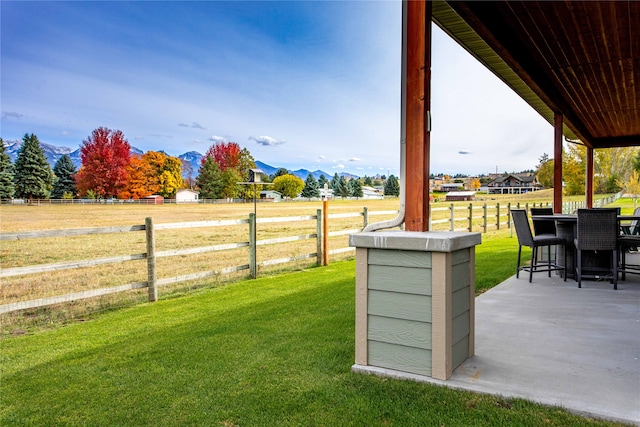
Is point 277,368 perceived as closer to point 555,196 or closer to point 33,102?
point 555,196

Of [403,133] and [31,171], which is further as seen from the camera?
[31,171]

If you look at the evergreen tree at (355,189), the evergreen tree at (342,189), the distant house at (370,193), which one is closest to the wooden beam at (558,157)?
the distant house at (370,193)

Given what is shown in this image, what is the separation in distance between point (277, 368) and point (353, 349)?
56 cm

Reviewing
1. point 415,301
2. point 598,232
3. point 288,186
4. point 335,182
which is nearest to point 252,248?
point 415,301

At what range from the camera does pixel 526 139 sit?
17797 millimetres

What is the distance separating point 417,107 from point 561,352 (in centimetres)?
179

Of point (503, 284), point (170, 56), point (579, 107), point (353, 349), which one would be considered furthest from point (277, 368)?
point (170, 56)

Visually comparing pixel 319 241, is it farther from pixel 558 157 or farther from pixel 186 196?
pixel 186 196

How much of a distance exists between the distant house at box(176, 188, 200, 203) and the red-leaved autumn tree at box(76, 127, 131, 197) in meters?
5.71

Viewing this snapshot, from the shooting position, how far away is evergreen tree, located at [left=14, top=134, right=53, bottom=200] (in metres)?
33.4

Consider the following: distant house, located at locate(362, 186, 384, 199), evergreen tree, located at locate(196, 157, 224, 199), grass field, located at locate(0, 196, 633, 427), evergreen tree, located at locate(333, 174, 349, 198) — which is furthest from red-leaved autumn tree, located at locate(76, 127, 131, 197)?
grass field, located at locate(0, 196, 633, 427)

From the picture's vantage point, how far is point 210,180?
3972cm

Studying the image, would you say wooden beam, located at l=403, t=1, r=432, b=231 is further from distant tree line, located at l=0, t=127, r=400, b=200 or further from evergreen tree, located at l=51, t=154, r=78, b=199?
evergreen tree, located at l=51, t=154, r=78, b=199

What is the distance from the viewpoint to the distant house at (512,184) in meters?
58.8
